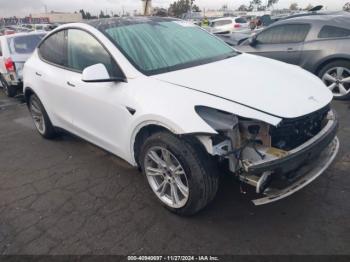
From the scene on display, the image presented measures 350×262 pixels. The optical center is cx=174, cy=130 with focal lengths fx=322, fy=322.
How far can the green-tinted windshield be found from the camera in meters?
3.17

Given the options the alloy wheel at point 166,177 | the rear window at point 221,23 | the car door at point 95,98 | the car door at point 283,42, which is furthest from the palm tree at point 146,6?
the rear window at point 221,23

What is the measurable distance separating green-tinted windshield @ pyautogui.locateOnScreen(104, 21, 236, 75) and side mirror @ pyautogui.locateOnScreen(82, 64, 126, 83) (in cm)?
26

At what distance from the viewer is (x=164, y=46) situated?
3416 millimetres

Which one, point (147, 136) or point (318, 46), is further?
point (318, 46)

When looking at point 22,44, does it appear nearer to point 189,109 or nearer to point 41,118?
point 41,118

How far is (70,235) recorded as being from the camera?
2879mm

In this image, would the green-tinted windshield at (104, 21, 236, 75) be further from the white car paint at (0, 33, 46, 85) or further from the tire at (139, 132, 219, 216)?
the white car paint at (0, 33, 46, 85)

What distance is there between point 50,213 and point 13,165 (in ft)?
4.94

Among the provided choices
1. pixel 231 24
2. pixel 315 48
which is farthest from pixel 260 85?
pixel 231 24

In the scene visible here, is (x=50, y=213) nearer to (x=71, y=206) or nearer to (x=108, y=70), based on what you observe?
(x=71, y=206)

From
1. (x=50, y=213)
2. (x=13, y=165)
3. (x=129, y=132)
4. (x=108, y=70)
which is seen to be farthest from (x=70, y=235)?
(x=13, y=165)

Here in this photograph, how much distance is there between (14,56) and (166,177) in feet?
20.7

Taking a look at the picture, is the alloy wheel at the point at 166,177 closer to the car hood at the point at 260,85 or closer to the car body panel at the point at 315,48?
the car hood at the point at 260,85

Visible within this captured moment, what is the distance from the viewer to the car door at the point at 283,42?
6516 millimetres
